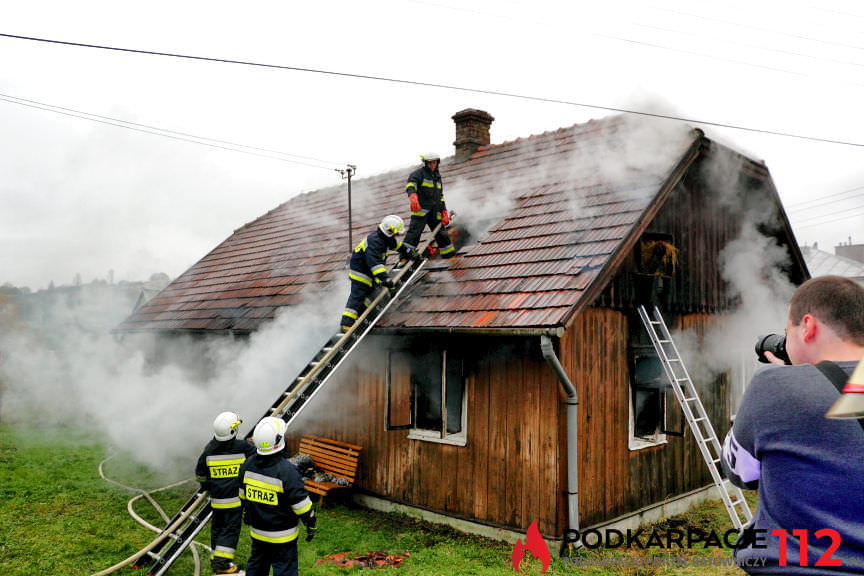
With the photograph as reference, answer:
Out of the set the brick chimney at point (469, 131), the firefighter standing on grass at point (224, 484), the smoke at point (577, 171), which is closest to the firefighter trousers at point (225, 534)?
the firefighter standing on grass at point (224, 484)

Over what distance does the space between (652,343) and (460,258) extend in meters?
3.17

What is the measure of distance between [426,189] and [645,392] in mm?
4624

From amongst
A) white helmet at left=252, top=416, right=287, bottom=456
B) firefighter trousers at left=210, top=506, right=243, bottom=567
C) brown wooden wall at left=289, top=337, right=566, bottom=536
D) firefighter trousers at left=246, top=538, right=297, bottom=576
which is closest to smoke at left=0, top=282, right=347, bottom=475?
brown wooden wall at left=289, top=337, right=566, bottom=536

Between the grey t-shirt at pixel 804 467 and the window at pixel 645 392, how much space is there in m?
6.51

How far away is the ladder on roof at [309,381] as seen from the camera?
617cm

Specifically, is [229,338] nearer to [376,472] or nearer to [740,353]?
[376,472]

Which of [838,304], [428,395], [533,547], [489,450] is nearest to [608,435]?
[489,450]

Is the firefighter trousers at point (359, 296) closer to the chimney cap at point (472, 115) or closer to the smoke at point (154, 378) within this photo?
the smoke at point (154, 378)

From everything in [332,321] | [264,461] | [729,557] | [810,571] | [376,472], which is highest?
[332,321]

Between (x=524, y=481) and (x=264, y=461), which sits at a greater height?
(x=264, y=461)

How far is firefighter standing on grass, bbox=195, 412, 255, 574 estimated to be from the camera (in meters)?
5.89

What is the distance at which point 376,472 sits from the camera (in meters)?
8.84

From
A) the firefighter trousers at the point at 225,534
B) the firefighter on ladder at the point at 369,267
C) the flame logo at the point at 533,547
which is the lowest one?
the flame logo at the point at 533,547

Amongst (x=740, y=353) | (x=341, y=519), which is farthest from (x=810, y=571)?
(x=740, y=353)
